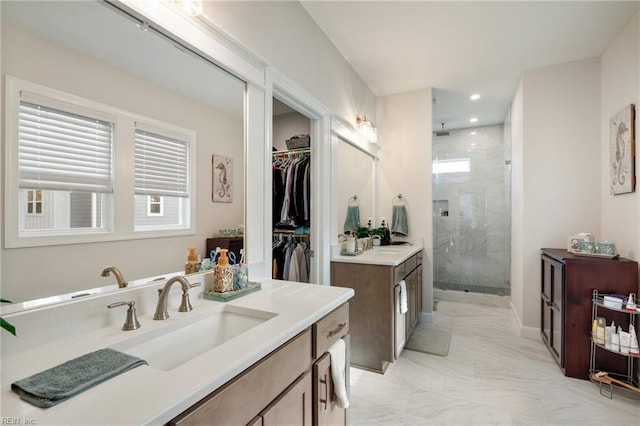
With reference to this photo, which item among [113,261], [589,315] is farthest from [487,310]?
[113,261]

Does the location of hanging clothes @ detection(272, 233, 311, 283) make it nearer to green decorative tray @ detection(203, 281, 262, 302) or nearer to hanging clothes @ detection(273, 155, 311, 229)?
hanging clothes @ detection(273, 155, 311, 229)

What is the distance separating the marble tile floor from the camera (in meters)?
1.85

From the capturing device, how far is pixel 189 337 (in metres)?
1.09

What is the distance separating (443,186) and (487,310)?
211 centimetres

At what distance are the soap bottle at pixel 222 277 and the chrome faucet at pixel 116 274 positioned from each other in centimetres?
37

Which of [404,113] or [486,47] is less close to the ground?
[486,47]

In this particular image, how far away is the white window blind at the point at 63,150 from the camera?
0.87m

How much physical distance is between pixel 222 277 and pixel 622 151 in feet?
10.5

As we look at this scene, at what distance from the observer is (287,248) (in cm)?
266

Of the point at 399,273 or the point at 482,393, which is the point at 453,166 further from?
the point at 482,393

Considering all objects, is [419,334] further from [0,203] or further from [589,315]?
[0,203]

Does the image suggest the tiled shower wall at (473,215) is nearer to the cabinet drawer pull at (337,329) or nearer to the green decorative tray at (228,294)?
the cabinet drawer pull at (337,329)

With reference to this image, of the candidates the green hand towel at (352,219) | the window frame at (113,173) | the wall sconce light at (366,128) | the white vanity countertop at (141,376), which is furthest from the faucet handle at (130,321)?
the wall sconce light at (366,128)

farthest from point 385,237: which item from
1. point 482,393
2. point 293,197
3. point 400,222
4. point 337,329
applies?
point 337,329
